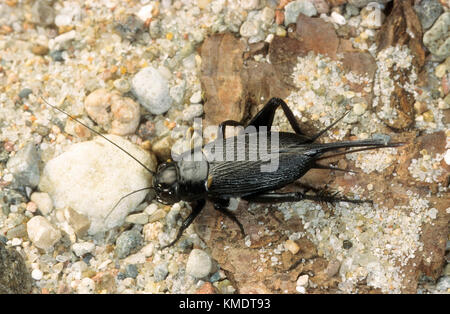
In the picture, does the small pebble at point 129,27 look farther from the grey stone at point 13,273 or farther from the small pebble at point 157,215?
the grey stone at point 13,273

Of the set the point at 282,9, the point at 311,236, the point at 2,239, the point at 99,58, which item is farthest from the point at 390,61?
the point at 2,239

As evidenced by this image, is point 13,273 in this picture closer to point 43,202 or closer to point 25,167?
point 43,202

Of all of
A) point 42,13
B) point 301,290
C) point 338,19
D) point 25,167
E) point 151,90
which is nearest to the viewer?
point 301,290

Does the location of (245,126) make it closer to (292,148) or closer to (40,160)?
(292,148)

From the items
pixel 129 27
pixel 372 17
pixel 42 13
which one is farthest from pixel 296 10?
pixel 42 13

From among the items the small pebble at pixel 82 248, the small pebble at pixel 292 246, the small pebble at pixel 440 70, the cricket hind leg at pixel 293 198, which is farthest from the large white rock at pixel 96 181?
the small pebble at pixel 440 70
